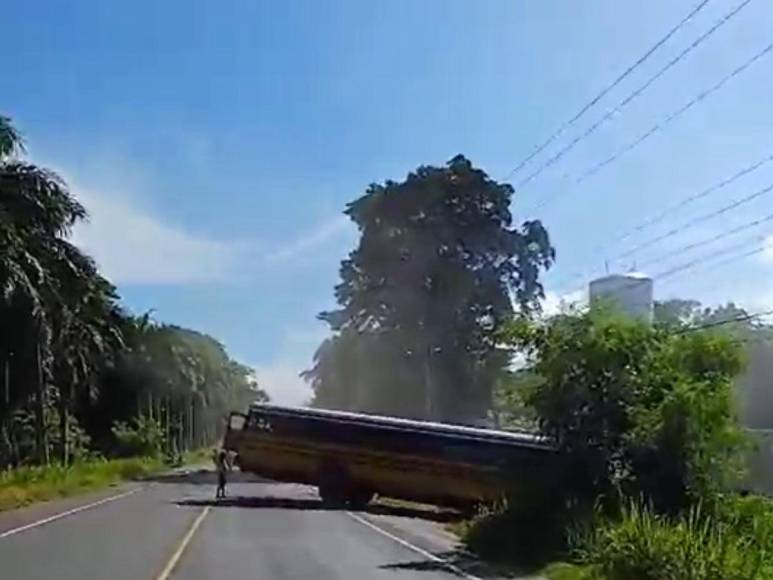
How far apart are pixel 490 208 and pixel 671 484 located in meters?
36.4

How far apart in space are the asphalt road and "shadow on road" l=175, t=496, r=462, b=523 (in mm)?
63

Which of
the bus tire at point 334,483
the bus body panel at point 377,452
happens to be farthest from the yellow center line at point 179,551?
the bus tire at point 334,483

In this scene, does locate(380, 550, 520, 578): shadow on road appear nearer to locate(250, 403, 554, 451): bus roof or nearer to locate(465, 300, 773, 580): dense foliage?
locate(465, 300, 773, 580): dense foliage

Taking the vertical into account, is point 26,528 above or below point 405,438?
below

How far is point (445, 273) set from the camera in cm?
5944

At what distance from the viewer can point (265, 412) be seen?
139 feet

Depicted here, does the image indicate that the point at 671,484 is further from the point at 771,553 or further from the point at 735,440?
the point at 771,553

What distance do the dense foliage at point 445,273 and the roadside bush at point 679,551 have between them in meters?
39.5

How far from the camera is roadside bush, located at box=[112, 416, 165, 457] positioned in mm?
82250

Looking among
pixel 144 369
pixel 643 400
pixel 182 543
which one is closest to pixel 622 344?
pixel 643 400

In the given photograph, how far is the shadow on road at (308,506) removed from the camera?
126 ft

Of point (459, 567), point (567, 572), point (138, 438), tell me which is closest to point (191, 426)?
point (138, 438)

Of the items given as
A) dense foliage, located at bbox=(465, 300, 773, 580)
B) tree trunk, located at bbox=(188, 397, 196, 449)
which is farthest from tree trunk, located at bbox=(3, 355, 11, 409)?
tree trunk, located at bbox=(188, 397, 196, 449)

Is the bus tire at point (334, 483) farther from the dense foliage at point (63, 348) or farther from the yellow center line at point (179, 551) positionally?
the dense foliage at point (63, 348)
